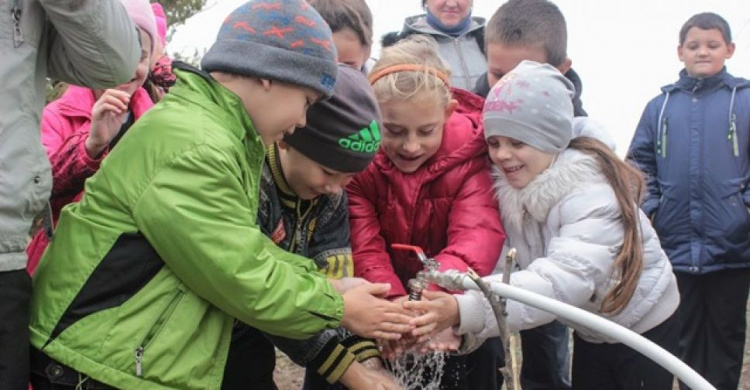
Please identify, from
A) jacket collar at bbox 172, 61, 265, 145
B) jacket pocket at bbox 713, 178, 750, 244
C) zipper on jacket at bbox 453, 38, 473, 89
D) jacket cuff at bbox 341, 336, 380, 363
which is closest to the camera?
jacket collar at bbox 172, 61, 265, 145

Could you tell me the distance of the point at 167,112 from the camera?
2.21m

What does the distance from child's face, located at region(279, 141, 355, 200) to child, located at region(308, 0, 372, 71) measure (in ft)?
2.53

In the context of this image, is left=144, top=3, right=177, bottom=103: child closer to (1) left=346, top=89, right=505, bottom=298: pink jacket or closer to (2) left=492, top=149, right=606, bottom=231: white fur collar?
(1) left=346, top=89, right=505, bottom=298: pink jacket

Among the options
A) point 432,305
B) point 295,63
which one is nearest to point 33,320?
point 295,63

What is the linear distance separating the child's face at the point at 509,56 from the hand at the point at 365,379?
131 centimetres

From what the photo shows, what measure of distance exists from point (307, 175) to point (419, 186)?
472 mm

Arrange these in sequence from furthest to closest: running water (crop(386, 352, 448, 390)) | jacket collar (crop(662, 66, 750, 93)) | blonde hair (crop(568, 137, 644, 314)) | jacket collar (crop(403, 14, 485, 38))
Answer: jacket collar (crop(662, 66, 750, 93)), jacket collar (crop(403, 14, 485, 38)), running water (crop(386, 352, 448, 390)), blonde hair (crop(568, 137, 644, 314))

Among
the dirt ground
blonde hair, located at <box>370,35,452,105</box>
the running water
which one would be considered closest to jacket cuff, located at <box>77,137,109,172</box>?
blonde hair, located at <box>370,35,452,105</box>

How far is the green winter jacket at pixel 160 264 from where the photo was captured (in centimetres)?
209

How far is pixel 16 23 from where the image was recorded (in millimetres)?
2078

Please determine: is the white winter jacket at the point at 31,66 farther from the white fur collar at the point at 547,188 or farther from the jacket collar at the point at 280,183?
the white fur collar at the point at 547,188

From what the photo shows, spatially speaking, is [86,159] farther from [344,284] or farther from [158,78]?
[344,284]

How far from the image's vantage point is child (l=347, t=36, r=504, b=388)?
2926 mm

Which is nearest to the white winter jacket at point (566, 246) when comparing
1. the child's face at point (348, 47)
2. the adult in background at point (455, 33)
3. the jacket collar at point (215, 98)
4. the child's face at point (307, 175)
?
the child's face at point (307, 175)
